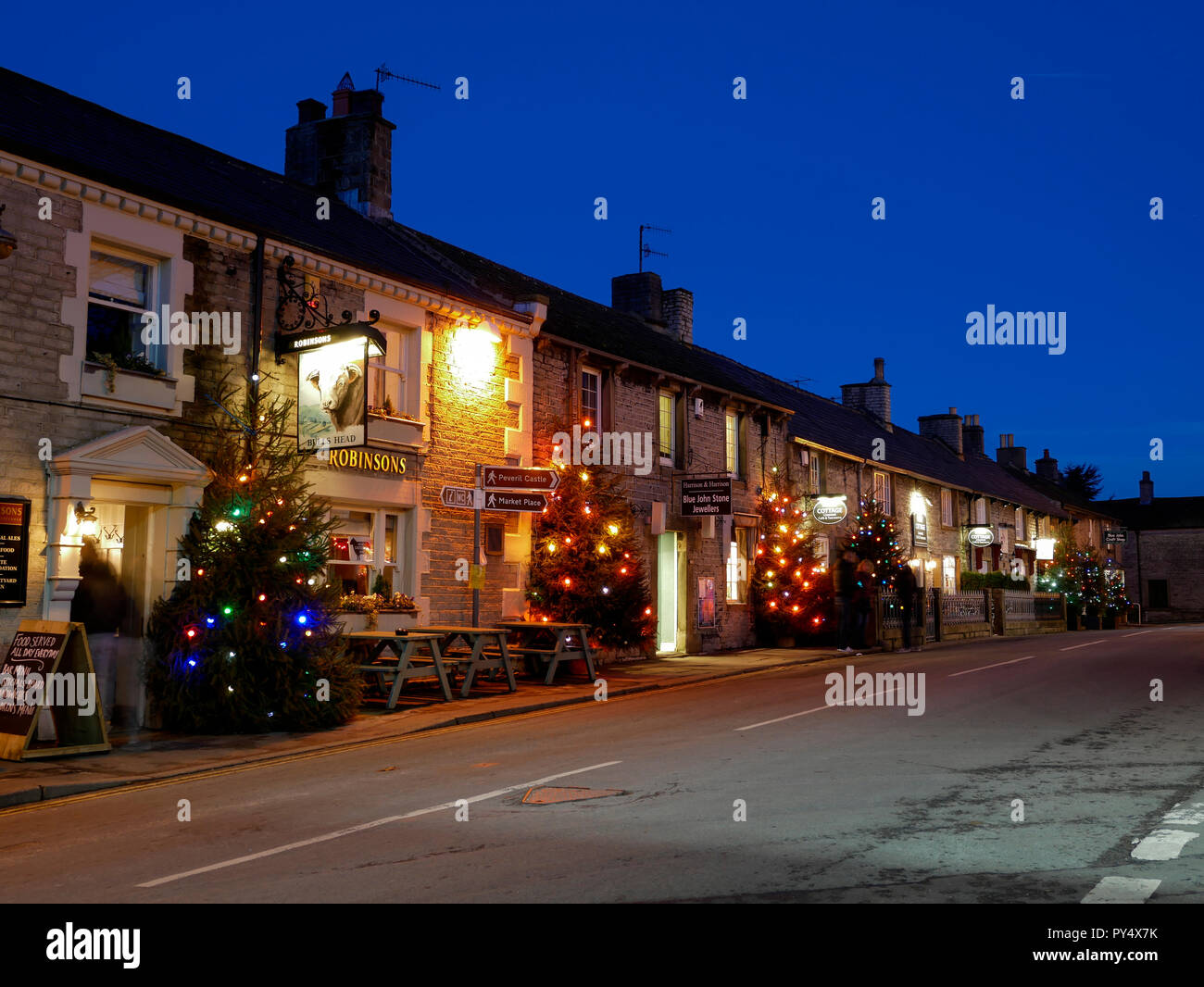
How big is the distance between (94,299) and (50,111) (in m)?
3.23

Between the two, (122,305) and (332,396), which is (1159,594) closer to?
(332,396)

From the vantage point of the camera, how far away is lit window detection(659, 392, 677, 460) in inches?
941

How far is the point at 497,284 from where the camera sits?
20984mm

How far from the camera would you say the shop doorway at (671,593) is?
2402 cm

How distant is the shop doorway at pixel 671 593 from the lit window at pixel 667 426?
67.6 inches

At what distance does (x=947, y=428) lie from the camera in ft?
167

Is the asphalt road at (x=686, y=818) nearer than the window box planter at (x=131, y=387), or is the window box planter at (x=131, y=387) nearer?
the asphalt road at (x=686, y=818)

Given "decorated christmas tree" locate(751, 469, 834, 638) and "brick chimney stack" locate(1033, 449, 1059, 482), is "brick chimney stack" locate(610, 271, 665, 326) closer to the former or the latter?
"decorated christmas tree" locate(751, 469, 834, 638)

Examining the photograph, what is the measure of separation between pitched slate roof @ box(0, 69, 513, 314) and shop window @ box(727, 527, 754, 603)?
9457 mm

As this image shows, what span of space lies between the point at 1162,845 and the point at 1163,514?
2881 inches

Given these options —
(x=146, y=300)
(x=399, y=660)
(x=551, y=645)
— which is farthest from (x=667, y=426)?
(x=146, y=300)

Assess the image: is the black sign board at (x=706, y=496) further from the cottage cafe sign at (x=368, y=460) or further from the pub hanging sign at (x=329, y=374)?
the pub hanging sign at (x=329, y=374)

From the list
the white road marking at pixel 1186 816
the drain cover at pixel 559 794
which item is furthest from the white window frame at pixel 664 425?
the white road marking at pixel 1186 816

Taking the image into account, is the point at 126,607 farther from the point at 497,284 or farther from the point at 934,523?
the point at 934,523
